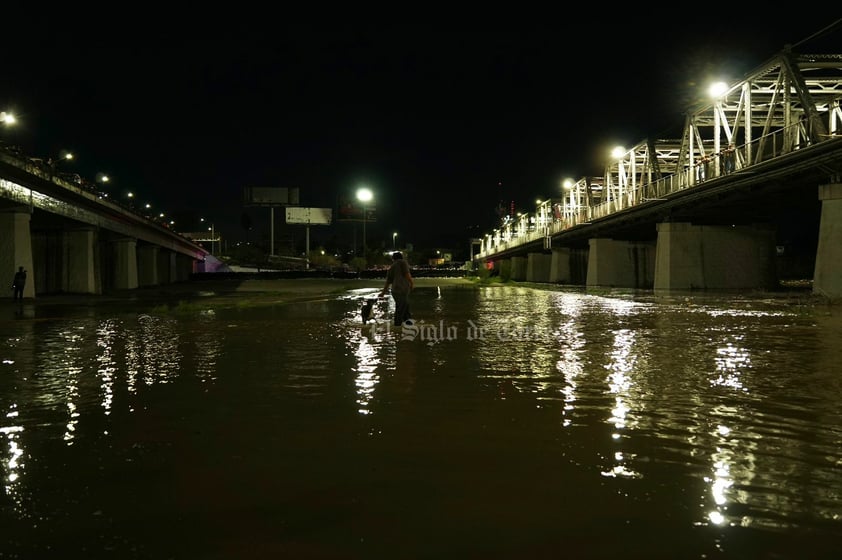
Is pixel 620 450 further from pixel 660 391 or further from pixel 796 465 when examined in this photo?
pixel 660 391

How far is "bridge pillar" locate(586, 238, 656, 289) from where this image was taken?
57906 millimetres

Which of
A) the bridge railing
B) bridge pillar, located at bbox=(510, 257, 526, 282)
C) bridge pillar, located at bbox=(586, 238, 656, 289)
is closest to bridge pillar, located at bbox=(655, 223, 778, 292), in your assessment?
the bridge railing

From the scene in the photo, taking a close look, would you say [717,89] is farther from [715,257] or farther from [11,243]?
[11,243]

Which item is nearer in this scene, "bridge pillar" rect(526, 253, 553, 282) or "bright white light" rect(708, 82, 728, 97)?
"bright white light" rect(708, 82, 728, 97)

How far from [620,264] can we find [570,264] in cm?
1699

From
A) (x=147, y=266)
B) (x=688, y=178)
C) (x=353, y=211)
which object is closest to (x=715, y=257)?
(x=688, y=178)

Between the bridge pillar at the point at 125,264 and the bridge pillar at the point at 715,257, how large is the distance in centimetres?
4854

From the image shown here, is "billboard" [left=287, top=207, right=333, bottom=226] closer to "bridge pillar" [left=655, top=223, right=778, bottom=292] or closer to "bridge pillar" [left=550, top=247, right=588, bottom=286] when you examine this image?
"bridge pillar" [left=550, top=247, right=588, bottom=286]

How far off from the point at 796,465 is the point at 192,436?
5115 millimetres

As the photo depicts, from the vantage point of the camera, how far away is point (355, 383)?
827 centimetres

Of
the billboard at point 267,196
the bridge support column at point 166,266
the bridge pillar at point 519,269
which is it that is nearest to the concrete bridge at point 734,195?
the bridge pillar at point 519,269

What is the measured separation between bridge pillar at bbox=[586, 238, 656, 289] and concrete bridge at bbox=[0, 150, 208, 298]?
42322 mm

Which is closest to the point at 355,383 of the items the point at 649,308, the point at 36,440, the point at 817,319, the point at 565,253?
the point at 36,440

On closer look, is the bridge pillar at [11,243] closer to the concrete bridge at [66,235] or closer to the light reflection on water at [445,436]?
the concrete bridge at [66,235]
